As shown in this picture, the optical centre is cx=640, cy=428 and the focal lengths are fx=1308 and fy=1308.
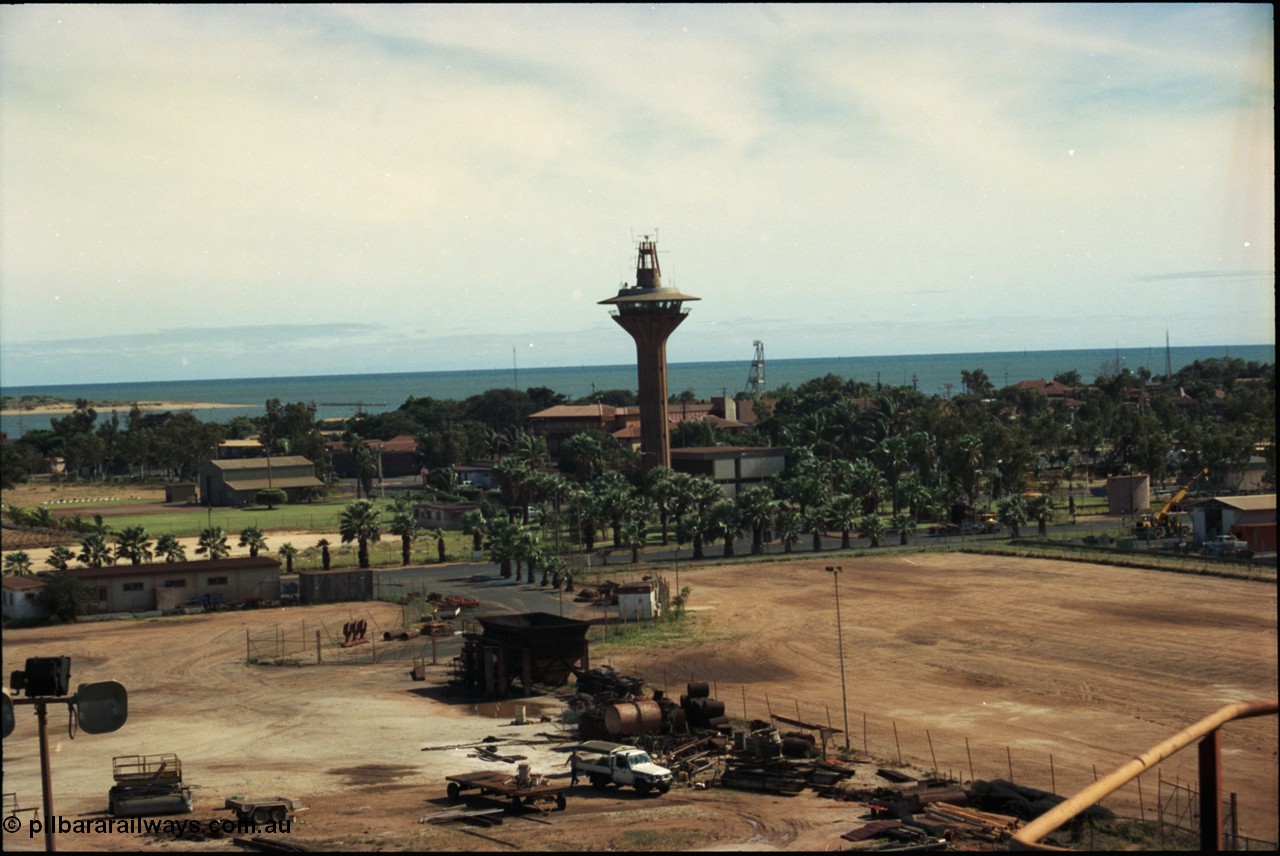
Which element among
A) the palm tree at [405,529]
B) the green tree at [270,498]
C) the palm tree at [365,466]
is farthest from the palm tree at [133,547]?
the palm tree at [365,466]

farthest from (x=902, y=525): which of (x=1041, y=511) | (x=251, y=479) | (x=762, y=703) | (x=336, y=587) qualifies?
(x=251, y=479)

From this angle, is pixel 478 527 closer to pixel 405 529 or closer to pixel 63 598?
pixel 405 529

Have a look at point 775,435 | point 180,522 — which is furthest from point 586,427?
point 180,522

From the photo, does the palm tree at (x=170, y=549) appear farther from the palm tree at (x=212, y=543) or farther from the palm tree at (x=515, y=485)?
the palm tree at (x=515, y=485)

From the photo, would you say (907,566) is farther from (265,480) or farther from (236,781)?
(265,480)

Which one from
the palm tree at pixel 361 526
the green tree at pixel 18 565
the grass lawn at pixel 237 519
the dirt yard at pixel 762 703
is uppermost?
the palm tree at pixel 361 526
